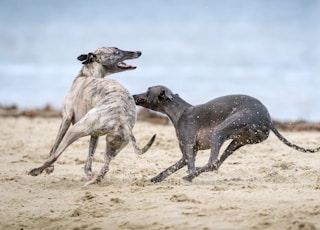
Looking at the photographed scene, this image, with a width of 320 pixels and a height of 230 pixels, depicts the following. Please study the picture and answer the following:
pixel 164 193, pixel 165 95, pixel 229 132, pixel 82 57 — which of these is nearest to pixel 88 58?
pixel 82 57

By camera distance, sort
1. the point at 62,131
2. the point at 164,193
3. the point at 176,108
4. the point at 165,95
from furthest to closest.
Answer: the point at 165,95, the point at 176,108, the point at 62,131, the point at 164,193

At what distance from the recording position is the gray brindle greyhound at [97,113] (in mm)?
9398

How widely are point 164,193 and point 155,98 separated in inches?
91.0

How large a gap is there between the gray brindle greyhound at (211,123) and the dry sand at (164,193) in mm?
361

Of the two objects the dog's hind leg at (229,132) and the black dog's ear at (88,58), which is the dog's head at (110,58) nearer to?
the black dog's ear at (88,58)

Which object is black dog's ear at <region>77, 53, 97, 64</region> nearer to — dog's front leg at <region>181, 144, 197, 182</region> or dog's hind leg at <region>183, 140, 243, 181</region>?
dog's front leg at <region>181, 144, 197, 182</region>

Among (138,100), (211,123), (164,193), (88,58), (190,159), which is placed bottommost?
(164,193)

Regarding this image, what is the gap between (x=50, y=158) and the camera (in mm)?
9648

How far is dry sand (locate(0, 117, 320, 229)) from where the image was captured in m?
7.22

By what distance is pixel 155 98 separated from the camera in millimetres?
10641

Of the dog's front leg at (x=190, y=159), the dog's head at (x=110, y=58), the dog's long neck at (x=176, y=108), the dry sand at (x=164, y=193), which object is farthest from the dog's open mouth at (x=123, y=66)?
the dog's front leg at (x=190, y=159)

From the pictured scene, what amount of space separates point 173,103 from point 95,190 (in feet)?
6.35

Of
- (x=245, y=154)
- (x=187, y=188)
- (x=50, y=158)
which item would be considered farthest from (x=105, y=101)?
(x=245, y=154)

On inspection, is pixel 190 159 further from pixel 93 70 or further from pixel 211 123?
pixel 93 70
